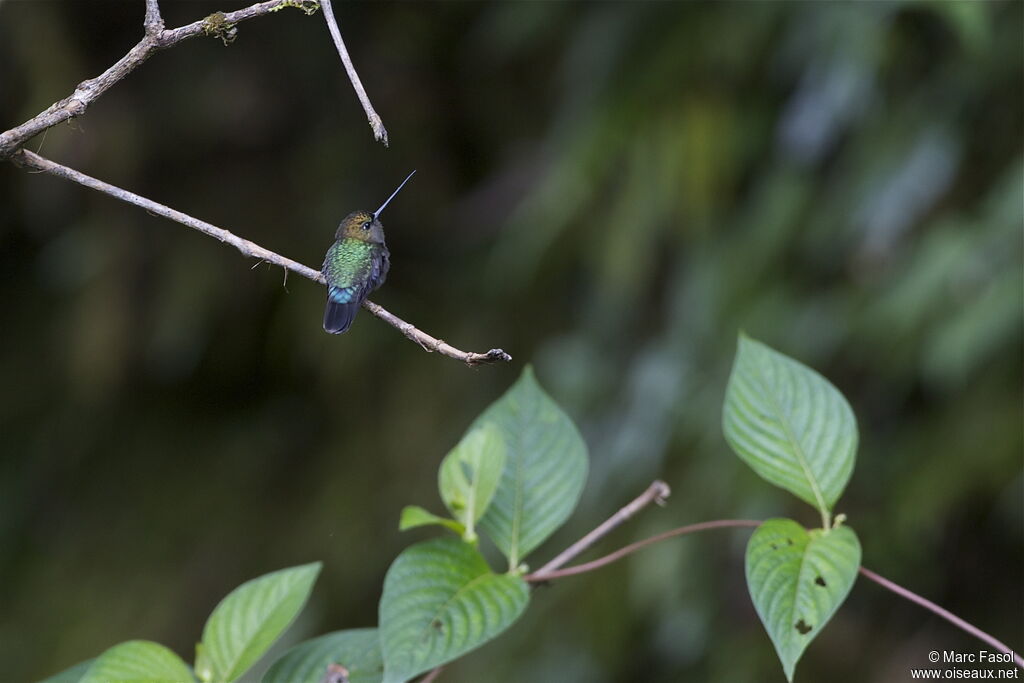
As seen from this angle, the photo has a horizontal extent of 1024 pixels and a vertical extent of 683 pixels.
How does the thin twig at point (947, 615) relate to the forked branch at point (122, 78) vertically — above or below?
below

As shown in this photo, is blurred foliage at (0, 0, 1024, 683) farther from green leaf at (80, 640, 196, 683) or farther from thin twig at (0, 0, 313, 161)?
Answer: green leaf at (80, 640, 196, 683)

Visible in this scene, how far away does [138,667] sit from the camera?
96cm

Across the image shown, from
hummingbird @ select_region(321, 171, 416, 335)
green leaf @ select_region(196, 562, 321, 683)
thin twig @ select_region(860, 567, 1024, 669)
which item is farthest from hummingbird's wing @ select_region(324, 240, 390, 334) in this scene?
thin twig @ select_region(860, 567, 1024, 669)

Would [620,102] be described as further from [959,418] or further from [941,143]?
[959,418]

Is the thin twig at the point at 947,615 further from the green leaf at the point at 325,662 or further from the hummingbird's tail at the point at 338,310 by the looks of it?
the hummingbird's tail at the point at 338,310

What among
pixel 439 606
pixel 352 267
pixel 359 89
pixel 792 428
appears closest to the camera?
pixel 359 89

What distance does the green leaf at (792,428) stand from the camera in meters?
1.08

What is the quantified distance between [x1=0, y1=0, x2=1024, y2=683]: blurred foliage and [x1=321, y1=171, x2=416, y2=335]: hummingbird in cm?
71

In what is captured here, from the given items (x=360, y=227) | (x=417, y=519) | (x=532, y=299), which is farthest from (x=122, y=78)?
(x=532, y=299)

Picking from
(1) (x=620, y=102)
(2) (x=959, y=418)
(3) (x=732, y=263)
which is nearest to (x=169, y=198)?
(1) (x=620, y=102)

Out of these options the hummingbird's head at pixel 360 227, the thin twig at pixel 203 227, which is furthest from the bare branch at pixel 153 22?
the hummingbird's head at pixel 360 227

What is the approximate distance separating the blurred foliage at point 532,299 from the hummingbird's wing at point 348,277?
74cm

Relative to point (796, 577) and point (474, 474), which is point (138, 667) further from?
point (796, 577)

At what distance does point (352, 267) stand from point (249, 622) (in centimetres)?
92
